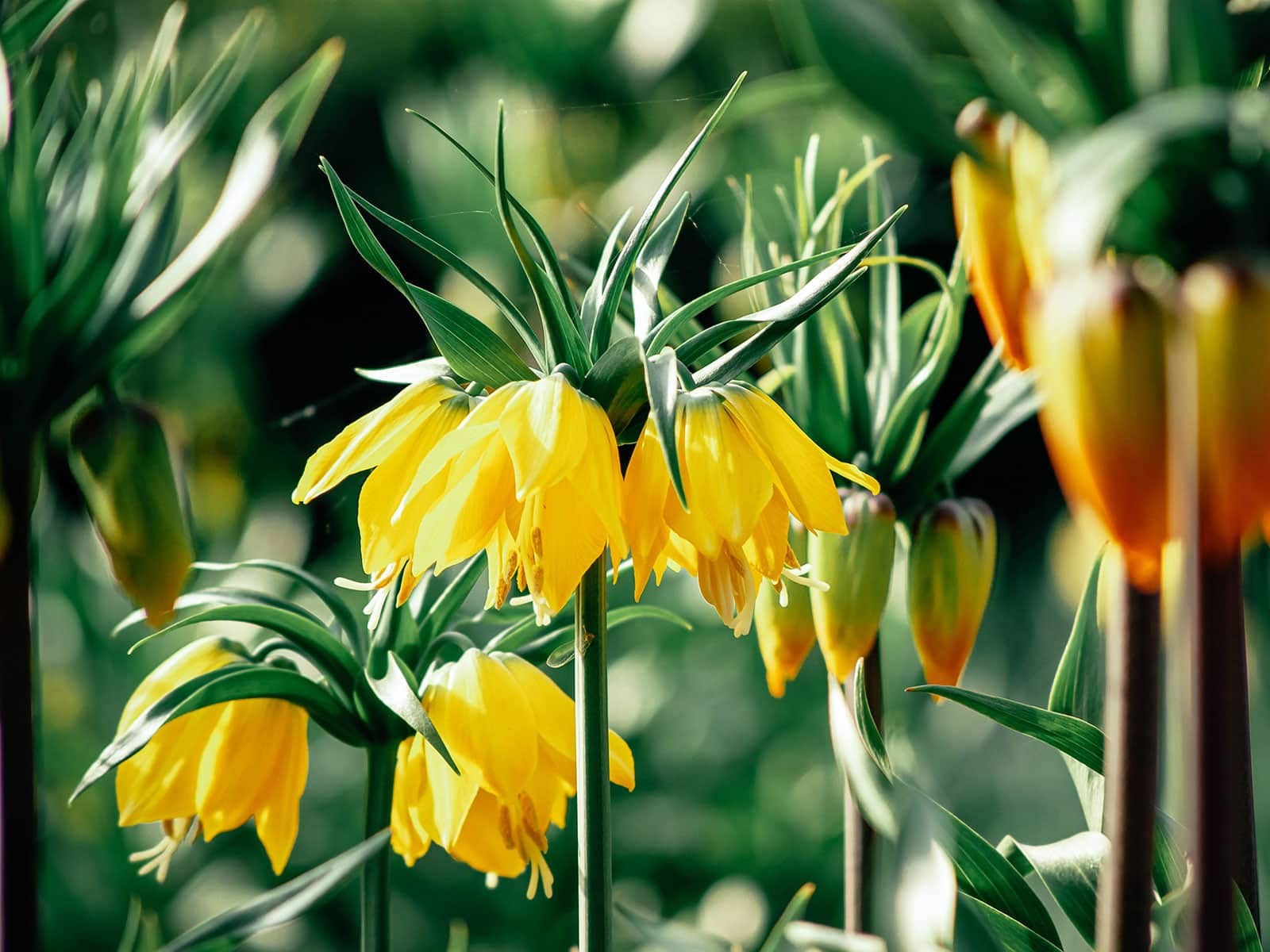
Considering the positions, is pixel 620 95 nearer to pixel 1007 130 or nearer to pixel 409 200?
pixel 409 200

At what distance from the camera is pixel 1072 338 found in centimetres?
22

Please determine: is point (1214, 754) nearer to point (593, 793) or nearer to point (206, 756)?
point (593, 793)

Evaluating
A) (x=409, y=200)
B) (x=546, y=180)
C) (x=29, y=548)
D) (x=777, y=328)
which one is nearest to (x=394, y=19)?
(x=409, y=200)

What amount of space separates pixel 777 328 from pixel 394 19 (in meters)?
1.64

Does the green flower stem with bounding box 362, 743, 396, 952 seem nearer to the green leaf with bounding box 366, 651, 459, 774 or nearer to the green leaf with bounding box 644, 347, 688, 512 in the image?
the green leaf with bounding box 366, 651, 459, 774

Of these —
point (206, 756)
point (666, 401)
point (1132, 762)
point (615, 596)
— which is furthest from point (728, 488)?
point (615, 596)

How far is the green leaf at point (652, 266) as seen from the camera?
389 millimetres

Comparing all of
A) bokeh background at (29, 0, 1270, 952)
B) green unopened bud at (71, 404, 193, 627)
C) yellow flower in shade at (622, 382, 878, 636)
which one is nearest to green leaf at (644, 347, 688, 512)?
yellow flower in shade at (622, 382, 878, 636)

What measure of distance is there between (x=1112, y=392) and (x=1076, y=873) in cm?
22

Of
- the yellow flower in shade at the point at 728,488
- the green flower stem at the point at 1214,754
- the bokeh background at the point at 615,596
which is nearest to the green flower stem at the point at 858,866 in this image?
the yellow flower in shade at the point at 728,488

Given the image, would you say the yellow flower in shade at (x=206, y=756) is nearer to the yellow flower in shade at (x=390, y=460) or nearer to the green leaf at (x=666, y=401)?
the yellow flower in shade at (x=390, y=460)

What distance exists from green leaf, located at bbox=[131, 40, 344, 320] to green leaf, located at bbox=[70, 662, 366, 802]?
15cm

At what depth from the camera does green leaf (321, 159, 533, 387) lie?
373 millimetres

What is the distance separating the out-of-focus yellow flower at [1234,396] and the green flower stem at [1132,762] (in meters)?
0.04
